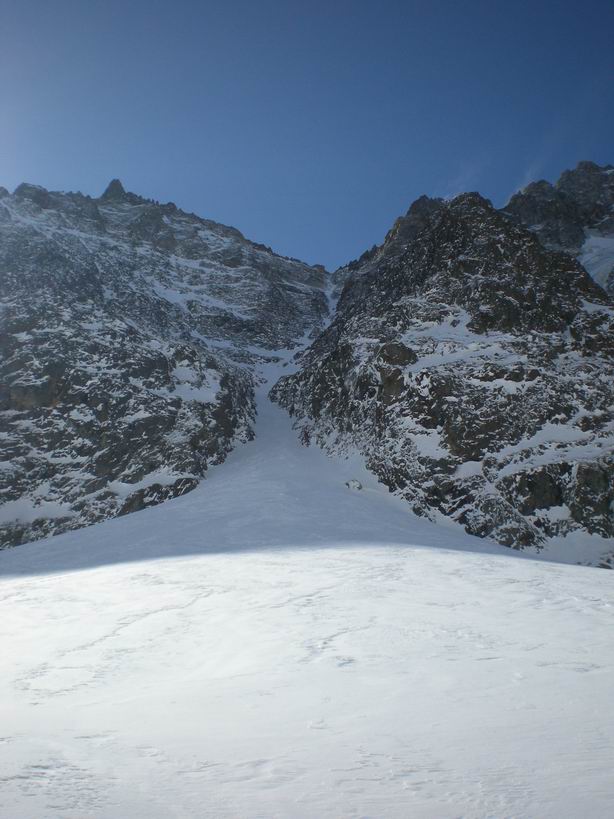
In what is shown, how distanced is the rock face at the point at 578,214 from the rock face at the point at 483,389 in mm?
17071

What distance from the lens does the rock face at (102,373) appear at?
30250 mm

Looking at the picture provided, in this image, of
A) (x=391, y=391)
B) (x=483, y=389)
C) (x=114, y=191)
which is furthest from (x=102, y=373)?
(x=114, y=191)

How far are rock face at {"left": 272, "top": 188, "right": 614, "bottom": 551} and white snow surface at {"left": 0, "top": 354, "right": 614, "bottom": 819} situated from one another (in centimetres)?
1244

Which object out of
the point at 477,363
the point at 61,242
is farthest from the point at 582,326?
the point at 61,242

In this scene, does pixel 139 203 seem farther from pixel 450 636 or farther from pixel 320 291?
pixel 450 636

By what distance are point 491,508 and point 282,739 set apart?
73.6ft

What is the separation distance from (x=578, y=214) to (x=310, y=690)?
74.6m

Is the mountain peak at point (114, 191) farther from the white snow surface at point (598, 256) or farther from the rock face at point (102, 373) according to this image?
the white snow surface at point (598, 256)

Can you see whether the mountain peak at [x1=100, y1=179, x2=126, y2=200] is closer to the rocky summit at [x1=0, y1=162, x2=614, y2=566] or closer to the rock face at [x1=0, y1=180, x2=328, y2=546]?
the rock face at [x1=0, y1=180, x2=328, y2=546]

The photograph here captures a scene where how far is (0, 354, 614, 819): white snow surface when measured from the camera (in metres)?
3.30

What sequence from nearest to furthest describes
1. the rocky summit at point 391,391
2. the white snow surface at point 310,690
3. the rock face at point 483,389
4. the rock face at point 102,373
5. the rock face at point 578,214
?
1. the white snow surface at point 310,690
2. the rock face at point 483,389
3. the rocky summit at point 391,391
4. the rock face at point 102,373
5. the rock face at point 578,214

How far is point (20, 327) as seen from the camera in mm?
38406

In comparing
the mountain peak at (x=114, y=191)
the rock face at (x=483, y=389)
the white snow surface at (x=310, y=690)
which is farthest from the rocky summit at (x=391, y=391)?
the mountain peak at (x=114, y=191)

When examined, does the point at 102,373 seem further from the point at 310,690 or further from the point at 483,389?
the point at 310,690
